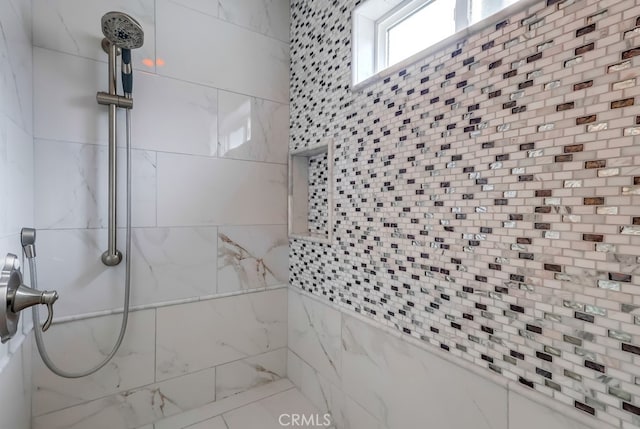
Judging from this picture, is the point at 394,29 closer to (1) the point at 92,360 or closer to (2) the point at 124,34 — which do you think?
(2) the point at 124,34

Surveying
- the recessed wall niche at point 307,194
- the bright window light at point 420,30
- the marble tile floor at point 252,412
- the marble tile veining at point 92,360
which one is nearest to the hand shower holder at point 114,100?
the recessed wall niche at point 307,194

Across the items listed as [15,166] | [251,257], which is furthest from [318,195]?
[15,166]

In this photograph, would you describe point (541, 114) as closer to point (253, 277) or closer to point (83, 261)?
point (253, 277)

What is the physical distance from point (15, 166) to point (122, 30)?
0.56 metres

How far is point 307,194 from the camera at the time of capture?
5.61ft

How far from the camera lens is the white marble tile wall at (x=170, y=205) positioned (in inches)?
45.1

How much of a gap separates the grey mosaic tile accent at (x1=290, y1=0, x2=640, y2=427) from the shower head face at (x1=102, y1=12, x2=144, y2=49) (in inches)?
33.3

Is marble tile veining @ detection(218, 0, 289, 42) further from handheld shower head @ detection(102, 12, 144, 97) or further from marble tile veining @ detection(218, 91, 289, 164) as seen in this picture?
handheld shower head @ detection(102, 12, 144, 97)

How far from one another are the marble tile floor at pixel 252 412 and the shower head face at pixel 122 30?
5.21 feet

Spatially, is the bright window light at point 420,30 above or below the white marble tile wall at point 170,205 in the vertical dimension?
above

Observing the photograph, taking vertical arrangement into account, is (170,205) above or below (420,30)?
below

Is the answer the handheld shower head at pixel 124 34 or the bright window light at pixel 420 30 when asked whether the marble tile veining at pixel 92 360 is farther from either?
the bright window light at pixel 420 30

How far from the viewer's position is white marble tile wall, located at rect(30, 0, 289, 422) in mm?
1146

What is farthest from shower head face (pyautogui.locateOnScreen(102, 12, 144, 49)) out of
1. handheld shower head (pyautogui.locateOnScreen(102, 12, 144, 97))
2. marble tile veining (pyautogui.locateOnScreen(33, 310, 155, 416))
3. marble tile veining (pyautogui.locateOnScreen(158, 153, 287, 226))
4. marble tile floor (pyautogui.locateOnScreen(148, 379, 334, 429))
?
marble tile floor (pyautogui.locateOnScreen(148, 379, 334, 429))
